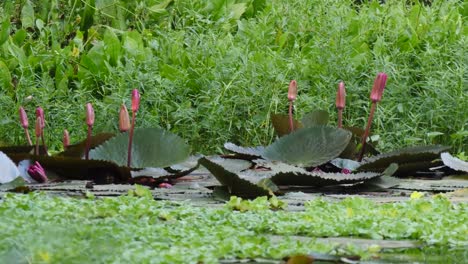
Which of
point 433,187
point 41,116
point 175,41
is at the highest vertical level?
point 175,41

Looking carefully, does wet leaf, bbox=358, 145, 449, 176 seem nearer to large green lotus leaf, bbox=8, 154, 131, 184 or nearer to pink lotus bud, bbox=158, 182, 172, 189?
pink lotus bud, bbox=158, 182, 172, 189

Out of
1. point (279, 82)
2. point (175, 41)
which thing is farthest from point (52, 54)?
point (279, 82)

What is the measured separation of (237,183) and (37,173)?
910 mm

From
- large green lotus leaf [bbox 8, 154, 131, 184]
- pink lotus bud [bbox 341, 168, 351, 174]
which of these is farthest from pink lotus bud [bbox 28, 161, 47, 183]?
pink lotus bud [bbox 341, 168, 351, 174]

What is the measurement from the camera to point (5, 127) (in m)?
5.87

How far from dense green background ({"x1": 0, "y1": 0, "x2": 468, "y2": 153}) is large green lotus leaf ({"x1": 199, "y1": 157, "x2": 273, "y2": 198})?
2195mm

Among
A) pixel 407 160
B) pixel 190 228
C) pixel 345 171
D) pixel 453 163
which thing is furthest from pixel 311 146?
pixel 190 228

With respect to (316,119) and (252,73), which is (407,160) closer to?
(316,119)

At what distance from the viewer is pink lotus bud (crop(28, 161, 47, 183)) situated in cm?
375

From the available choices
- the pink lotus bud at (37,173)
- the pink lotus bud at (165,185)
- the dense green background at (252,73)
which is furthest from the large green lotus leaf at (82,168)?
the dense green background at (252,73)

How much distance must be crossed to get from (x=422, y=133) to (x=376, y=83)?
1850 millimetres

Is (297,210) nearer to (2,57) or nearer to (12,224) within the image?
(12,224)

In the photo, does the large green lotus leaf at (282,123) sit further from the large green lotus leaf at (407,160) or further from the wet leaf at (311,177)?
the wet leaf at (311,177)

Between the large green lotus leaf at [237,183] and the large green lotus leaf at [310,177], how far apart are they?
0.71ft
